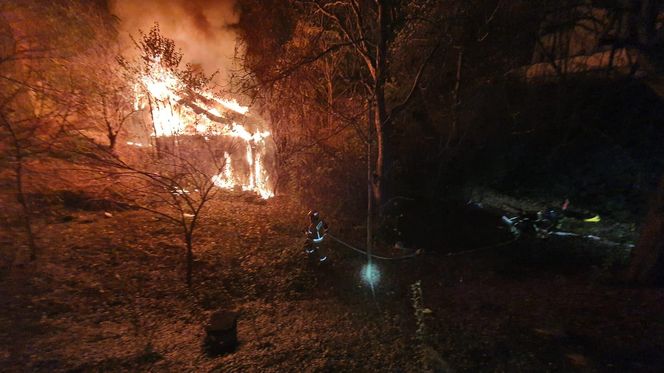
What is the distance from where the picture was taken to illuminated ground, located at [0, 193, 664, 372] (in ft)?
14.7

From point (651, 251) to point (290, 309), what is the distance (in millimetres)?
6044

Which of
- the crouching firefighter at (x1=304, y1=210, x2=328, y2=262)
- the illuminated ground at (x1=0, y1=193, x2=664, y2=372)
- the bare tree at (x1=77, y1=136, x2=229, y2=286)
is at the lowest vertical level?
the illuminated ground at (x1=0, y1=193, x2=664, y2=372)

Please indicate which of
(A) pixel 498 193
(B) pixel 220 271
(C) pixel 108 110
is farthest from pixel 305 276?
(A) pixel 498 193

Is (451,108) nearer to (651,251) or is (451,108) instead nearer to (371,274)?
(371,274)

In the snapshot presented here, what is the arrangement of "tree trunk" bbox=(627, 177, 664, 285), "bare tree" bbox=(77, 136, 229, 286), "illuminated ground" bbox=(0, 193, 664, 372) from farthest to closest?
"bare tree" bbox=(77, 136, 229, 286), "tree trunk" bbox=(627, 177, 664, 285), "illuminated ground" bbox=(0, 193, 664, 372)

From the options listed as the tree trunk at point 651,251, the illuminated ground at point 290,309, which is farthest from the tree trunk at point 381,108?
the tree trunk at point 651,251

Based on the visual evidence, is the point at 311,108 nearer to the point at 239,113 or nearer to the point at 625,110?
the point at 239,113

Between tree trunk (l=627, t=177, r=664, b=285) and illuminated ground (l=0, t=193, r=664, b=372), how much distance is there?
14.1 inches

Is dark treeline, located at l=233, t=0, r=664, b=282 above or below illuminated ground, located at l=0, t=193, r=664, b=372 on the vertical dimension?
above

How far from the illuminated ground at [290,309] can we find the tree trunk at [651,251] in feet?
1.17

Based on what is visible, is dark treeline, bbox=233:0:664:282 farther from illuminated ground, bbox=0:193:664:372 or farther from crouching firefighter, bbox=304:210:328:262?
illuminated ground, bbox=0:193:664:372

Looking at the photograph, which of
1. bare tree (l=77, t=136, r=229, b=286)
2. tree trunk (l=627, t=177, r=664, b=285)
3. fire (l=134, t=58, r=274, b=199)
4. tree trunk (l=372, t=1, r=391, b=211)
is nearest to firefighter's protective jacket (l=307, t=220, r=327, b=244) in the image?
tree trunk (l=372, t=1, r=391, b=211)

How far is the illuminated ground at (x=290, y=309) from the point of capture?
4.49 meters

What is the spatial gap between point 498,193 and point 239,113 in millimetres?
10278
